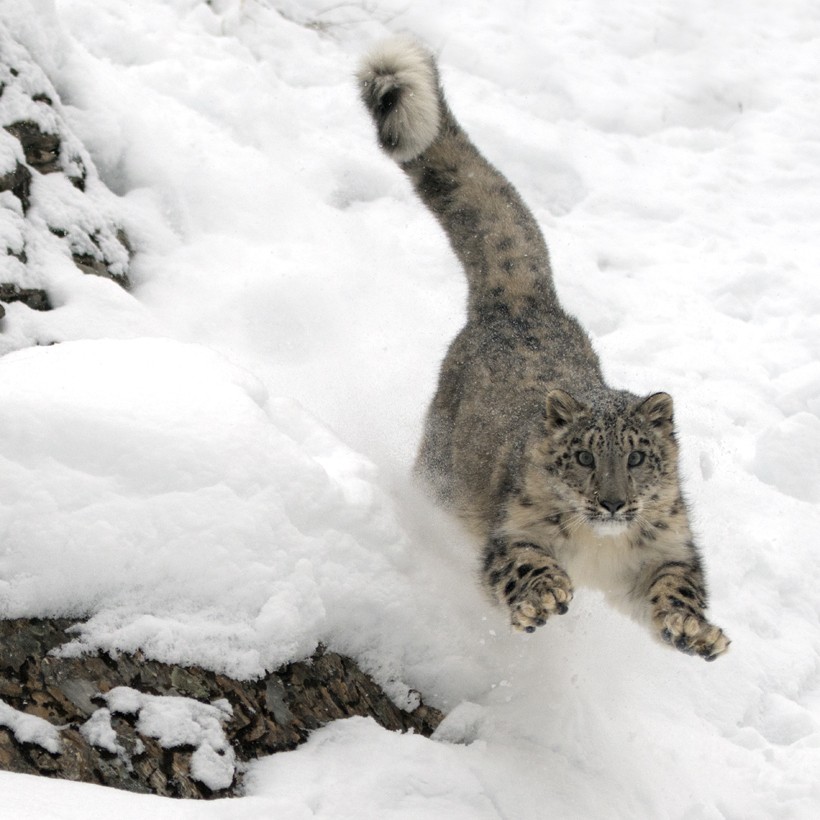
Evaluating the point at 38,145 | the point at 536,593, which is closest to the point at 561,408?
the point at 536,593

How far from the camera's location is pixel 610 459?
4.50m

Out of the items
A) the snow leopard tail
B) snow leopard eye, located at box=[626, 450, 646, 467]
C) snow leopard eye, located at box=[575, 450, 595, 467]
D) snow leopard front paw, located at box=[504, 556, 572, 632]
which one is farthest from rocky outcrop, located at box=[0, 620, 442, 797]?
the snow leopard tail

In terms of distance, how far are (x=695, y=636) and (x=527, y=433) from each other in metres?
1.32

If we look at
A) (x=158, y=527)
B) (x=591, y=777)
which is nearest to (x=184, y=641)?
(x=158, y=527)

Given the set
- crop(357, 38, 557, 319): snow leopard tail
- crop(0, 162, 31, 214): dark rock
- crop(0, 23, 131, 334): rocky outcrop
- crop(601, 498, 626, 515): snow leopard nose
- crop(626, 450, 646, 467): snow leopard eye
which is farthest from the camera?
crop(357, 38, 557, 319): snow leopard tail

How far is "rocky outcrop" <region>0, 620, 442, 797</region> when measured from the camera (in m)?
3.29

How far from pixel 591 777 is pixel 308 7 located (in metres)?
8.15

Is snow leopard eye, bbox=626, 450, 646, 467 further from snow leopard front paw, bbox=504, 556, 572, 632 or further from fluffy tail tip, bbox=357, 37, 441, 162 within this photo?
fluffy tail tip, bbox=357, 37, 441, 162

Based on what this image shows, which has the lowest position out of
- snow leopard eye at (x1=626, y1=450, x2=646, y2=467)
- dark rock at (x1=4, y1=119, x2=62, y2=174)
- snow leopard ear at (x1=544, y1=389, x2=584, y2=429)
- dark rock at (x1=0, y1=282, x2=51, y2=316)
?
dark rock at (x1=0, y1=282, x2=51, y2=316)

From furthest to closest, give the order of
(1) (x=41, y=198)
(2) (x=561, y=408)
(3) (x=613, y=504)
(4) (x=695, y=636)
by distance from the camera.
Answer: (1) (x=41, y=198)
(2) (x=561, y=408)
(3) (x=613, y=504)
(4) (x=695, y=636)

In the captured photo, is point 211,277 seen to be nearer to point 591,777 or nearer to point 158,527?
point 158,527

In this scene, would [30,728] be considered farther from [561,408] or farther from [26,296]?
[26,296]

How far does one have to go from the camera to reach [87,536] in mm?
3518

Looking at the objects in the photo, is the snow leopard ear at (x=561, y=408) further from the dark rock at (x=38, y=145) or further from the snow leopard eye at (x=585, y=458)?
the dark rock at (x=38, y=145)
